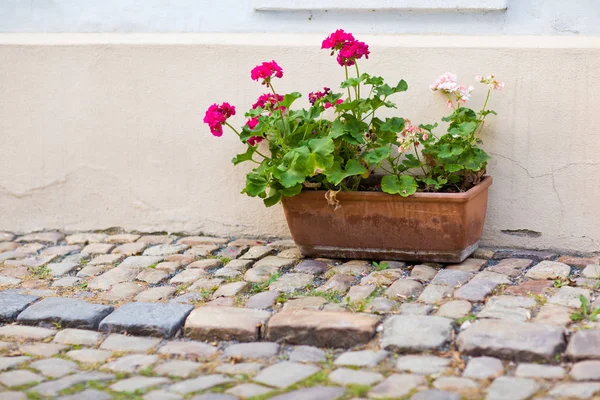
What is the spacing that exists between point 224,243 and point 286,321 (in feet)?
4.96

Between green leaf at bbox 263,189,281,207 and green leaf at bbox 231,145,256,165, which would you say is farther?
green leaf at bbox 231,145,256,165

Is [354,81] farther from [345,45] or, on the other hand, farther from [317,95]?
[317,95]

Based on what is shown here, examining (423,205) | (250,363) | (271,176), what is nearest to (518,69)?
(423,205)

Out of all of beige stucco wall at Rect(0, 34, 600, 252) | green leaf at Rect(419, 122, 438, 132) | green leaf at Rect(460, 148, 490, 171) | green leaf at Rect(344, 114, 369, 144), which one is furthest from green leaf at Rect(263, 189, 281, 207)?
green leaf at Rect(460, 148, 490, 171)

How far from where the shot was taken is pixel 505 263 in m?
4.35

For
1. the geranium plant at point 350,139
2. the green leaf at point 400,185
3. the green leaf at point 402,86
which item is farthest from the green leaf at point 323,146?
the green leaf at point 402,86

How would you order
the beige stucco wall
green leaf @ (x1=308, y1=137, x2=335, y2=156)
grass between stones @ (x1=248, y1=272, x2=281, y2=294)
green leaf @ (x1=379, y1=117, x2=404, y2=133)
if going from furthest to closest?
the beige stucco wall → green leaf @ (x1=379, y1=117, x2=404, y2=133) → green leaf @ (x1=308, y1=137, x2=335, y2=156) → grass between stones @ (x1=248, y1=272, x2=281, y2=294)

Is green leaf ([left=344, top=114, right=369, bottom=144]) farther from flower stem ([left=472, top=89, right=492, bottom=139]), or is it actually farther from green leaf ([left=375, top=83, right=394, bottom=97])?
flower stem ([left=472, top=89, right=492, bottom=139])

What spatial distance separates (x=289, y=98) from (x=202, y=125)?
0.79m

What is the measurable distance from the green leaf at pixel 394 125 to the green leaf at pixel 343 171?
25 centimetres

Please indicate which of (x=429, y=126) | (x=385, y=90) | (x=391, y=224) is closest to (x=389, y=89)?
(x=385, y=90)

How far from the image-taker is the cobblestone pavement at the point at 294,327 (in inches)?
118

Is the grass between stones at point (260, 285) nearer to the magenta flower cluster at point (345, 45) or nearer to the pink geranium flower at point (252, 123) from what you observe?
the pink geranium flower at point (252, 123)

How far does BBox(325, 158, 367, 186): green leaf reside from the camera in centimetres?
417
